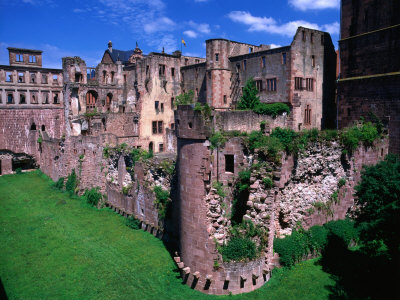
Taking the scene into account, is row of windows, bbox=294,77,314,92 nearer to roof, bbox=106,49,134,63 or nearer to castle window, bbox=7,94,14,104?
castle window, bbox=7,94,14,104

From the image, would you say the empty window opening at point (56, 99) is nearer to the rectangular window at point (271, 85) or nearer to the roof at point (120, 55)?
the roof at point (120, 55)

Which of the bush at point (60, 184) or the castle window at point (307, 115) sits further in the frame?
the castle window at point (307, 115)

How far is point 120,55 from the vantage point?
62.9 m

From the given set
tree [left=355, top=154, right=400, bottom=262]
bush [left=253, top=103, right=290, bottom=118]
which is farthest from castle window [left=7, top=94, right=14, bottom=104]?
tree [left=355, top=154, right=400, bottom=262]

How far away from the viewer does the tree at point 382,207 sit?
14.1m

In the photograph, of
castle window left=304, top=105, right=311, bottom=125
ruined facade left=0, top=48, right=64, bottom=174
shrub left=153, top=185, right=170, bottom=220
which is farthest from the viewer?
ruined facade left=0, top=48, right=64, bottom=174

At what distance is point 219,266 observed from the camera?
46.2 feet

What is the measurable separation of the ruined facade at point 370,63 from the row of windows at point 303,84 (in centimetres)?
507

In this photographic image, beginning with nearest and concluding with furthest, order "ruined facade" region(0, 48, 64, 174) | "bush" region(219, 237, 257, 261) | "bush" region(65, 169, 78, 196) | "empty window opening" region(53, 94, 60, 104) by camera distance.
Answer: "bush" region(219, 237, 257, 261) < "bush" region(65, 169, 78, 196) < "ruined facade" region(0, 48, 64, 174) < "empty window opening" region(53, 94, 60, 104)

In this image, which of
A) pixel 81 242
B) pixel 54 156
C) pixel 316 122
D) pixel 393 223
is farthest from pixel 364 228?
pixel 54 156

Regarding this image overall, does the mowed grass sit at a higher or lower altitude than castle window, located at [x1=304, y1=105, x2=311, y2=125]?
lower

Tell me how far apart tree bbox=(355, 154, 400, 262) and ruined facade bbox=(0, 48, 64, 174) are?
32898 mm

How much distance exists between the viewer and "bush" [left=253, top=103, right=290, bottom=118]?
30.3 meters

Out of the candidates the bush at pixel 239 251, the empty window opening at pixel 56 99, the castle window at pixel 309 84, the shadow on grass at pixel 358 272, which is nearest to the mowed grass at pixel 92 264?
the shadow on grass at pixel 358 272
